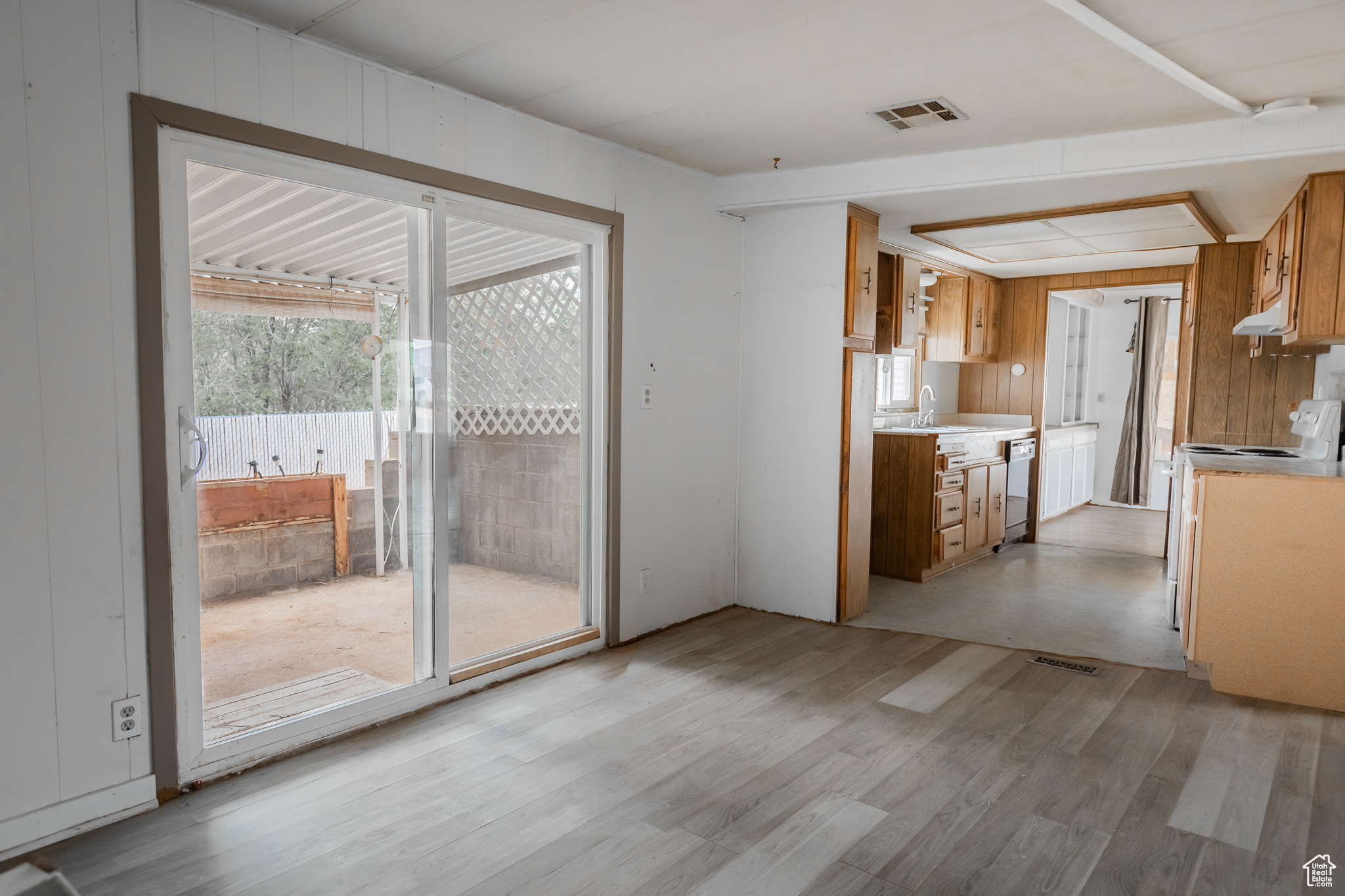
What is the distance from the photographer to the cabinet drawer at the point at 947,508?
17.1 feet

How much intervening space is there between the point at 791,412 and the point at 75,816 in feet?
11.1

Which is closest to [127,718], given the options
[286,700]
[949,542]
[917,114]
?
[286,700]

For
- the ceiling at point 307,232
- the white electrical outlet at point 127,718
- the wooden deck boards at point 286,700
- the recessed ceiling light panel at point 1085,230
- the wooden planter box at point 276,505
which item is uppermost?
the recessed ceiling light panel at point 1085,230

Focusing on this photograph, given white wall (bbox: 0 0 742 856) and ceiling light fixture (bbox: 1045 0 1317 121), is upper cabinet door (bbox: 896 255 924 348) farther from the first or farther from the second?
white wall (bbox: 0 0 742 856)

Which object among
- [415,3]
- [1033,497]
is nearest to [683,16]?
[415,3]

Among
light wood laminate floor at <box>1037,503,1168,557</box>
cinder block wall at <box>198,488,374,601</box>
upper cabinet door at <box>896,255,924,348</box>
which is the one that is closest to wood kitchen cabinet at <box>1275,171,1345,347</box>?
upper cabinet door at <box>896,255,924,348</box>

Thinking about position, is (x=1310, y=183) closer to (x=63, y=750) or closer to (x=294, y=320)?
(x=294, y=320)

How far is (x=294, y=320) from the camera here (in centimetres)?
273

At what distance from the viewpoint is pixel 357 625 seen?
2.90 meters

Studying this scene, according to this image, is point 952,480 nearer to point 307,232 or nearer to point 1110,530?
point 1110,530

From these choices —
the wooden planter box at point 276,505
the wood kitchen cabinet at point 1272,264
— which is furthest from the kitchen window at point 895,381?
the wooden planter box at point 276,505

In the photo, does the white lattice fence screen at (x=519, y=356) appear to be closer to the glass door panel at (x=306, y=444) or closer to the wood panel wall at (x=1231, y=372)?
the glass door panel at (x=306, y=444)

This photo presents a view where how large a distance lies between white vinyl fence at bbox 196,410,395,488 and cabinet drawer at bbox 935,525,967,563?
370 cm

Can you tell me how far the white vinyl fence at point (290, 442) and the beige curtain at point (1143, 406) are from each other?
7923 mm
